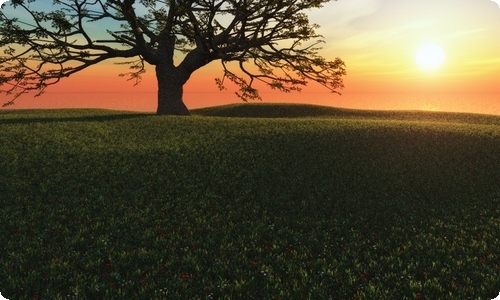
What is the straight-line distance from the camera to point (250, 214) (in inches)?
561

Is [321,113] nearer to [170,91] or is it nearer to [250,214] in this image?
[170,91]

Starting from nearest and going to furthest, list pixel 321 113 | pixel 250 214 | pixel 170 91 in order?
pixel 250 214 → pixel 170 91 → pixel 321 113

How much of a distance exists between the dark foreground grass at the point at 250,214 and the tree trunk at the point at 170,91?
1163cm

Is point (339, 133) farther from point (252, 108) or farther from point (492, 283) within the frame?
point (252, 108)

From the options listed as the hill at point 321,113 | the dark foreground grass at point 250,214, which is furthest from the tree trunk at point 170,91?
the dark foreground grass at point 250,214

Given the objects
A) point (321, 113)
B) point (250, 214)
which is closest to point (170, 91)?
point (321, 113)

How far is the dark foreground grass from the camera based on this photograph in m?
10.0

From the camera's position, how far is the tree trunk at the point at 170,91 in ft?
120

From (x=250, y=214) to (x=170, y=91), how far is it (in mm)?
24668

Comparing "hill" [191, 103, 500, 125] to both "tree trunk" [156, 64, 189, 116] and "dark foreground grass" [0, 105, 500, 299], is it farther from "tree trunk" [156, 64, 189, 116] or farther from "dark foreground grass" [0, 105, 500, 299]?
"dark foreground grass" [0, 105, 500, 299]

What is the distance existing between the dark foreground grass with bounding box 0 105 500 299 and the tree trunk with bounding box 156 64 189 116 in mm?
11632

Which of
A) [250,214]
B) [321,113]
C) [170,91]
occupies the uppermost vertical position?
[170,91]

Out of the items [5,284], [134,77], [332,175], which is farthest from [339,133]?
[134,77]

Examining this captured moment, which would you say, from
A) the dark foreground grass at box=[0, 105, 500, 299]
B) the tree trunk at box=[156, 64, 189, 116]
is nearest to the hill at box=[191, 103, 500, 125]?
the tree trunk at box=[156, 64, 189, 116]
